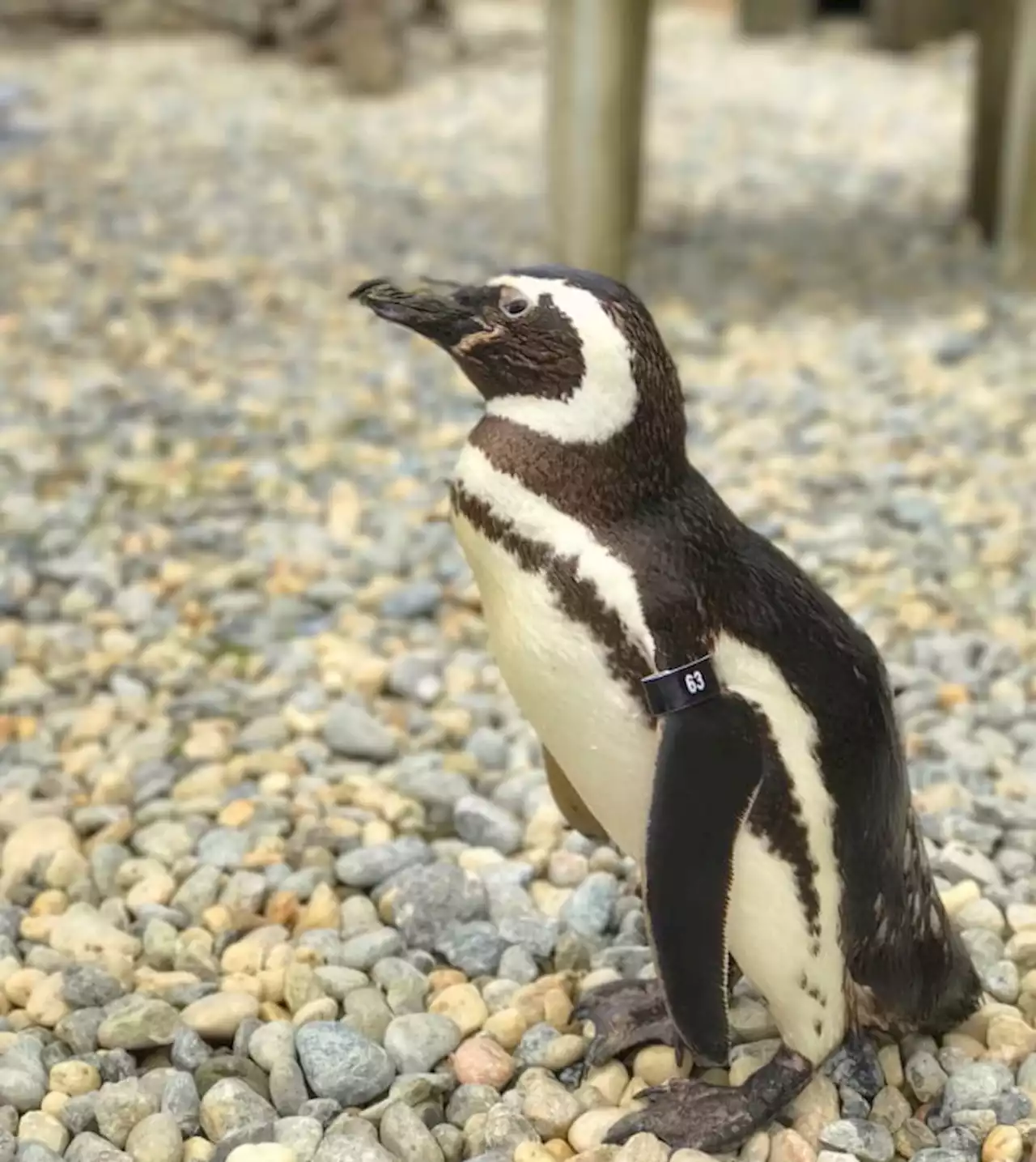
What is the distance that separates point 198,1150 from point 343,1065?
13 centimetres

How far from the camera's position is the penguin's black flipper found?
0.98 meters

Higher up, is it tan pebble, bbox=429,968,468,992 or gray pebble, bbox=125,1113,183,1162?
gray pebble, bbox=125,1113,183,1162

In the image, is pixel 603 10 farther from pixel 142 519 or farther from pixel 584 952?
pixel 584 952

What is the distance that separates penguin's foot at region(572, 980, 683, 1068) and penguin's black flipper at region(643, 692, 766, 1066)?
187 millimetres

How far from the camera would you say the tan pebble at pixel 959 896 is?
141 cm

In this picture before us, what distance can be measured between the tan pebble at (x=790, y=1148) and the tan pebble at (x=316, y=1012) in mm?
390

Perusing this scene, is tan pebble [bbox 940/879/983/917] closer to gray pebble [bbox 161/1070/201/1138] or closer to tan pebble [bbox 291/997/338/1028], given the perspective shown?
tan pebble [bbox 291/997/338/1028]

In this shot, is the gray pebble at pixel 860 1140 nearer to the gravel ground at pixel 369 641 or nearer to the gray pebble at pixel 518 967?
the gravel ground at pixel 369 641

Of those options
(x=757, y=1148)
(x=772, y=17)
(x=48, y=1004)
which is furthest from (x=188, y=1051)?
(x=772, y=17)

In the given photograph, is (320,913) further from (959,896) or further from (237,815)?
(959,896)

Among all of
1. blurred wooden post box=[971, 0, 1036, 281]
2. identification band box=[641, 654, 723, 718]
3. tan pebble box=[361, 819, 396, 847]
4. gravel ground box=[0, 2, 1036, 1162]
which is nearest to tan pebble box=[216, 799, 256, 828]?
gravel ground box=[0, 2, 1036, 1162]

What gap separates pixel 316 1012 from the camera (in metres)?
1.28

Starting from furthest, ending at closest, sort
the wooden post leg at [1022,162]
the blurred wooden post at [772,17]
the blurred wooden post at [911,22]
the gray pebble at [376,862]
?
1. the blurred wooden post at [772,17]
2. the blurred wooden post at [911,22]
3. the wooden post leg at [1022,162]
4. the gray pebble at [376,862]

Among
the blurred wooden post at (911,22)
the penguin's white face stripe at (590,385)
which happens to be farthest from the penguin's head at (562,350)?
the blurred wooden post at (911,22)
